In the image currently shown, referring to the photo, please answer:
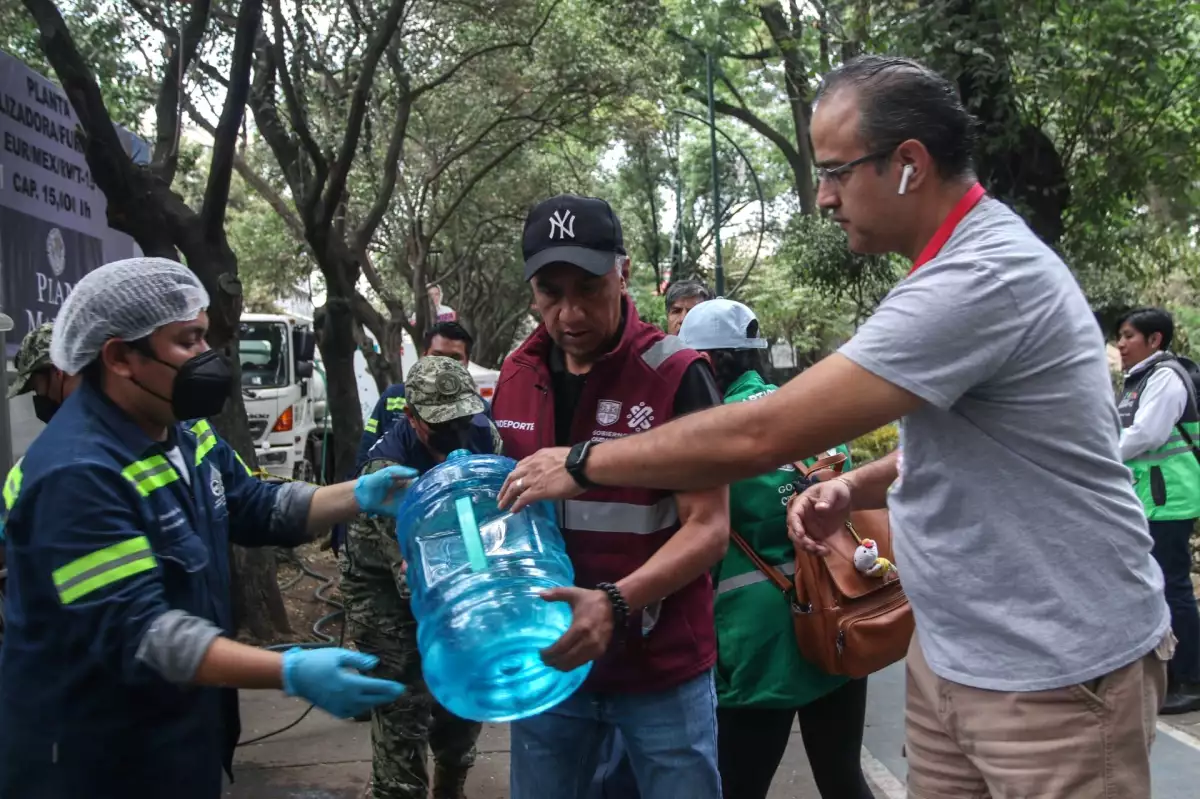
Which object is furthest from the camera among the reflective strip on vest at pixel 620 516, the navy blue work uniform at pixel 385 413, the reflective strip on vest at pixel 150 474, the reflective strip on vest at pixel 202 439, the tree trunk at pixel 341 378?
the tree trunk at pixel 341 378

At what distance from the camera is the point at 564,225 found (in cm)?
246

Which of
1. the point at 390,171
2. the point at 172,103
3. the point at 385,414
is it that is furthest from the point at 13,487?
the point at 390,171

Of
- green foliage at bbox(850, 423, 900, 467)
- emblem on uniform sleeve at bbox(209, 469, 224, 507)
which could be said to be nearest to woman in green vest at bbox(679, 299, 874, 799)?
emblem on uniform sleeve at bbox(209, 469, 224, 507)

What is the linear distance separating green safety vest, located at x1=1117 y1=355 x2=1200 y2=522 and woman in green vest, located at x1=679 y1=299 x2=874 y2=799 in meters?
3.13

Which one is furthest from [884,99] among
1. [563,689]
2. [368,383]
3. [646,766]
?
[368,383]

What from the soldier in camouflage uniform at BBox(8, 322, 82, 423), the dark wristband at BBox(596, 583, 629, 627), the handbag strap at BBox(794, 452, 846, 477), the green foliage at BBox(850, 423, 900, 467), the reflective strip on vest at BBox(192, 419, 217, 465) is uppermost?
the soldier in camouflage uniform at BBox(8, 322, 82, 423)

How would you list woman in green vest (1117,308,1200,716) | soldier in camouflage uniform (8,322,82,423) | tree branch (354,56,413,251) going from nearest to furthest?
1. soldier in camouflage uniform (8,322,82,423)
2. woman in green vest (1117,308,1200,716)
3. tree branch (354,56,413,251)

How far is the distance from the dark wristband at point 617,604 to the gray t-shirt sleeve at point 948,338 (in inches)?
30.2

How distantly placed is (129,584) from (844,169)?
163 centimetres

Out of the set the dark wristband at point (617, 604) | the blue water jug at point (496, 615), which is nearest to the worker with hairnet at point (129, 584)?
the blue water jug at point (496, 615)

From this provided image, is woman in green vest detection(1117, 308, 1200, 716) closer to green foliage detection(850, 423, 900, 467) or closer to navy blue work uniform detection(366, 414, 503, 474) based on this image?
navy blue work uniform detection(366, 414, 503, 474)

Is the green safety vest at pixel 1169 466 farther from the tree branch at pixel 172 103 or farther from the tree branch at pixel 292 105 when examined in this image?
the tree branch at pixel 292 105

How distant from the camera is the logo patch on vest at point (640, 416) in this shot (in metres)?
2.46

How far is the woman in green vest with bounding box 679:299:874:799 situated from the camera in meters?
3.09
